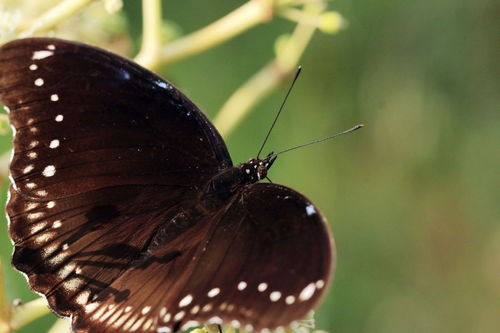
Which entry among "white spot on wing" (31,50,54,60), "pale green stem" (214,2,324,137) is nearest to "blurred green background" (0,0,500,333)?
"pale green stem" (214,2,324,137)

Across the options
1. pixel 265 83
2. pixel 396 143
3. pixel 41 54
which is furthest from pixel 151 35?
pixel 396 143

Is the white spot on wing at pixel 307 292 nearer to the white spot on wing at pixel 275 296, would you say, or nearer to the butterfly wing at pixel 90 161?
the white spot on wing at pixel 275 296

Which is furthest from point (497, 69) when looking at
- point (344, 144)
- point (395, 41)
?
point (344, 144)

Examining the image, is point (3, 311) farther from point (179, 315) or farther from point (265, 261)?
point (265, 261)

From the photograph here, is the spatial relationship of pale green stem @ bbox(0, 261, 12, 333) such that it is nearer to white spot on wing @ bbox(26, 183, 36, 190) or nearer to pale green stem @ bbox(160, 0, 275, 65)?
white spot on wing @ bbox(26, 183, 36, 190)

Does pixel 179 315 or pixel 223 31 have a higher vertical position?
pixel 223 31

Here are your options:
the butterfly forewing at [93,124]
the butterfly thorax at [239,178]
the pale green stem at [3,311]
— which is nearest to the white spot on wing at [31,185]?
the butterfly forewing at [93,124]
